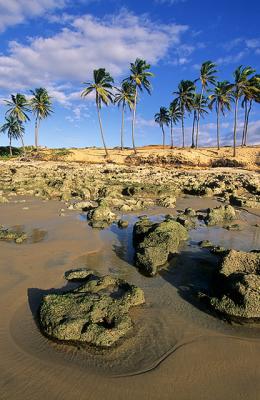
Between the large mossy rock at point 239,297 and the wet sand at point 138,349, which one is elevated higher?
the large mossy rock at point 239,297

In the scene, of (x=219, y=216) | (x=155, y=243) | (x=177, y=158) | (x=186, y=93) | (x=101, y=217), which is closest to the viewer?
(x=155, y=243)

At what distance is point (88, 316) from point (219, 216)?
885 cm

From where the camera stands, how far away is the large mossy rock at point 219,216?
12319mm

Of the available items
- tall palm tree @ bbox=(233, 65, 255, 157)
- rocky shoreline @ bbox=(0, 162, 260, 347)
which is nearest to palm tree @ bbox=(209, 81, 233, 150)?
tall palm tree @ bbox=(233, 65, 255, 157)

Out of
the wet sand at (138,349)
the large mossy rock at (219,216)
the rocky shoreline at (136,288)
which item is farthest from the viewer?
the large mossy rock at (219,216)

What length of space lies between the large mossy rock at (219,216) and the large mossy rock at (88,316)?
707cm

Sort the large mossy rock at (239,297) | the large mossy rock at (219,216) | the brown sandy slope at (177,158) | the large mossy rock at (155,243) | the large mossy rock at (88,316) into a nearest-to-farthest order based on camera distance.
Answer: the large mossy rock at (88,316) → the large mossy rock at (239,297) → the large mossy rock at (155,243) → the large mossy rock at (219,216) → the brown sandy slope at (177,158)

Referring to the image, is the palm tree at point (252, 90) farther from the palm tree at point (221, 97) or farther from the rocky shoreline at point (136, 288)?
the rocky shoreline at point (136, 288)

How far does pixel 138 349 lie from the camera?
181 inches

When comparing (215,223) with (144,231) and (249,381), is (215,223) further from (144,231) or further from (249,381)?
(249,381)

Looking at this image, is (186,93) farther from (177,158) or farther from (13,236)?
(13,236)

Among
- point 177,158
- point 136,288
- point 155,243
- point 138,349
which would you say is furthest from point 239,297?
point 177,158

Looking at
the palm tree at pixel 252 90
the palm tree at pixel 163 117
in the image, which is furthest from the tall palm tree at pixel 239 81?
the palm tree at pixel 163 117

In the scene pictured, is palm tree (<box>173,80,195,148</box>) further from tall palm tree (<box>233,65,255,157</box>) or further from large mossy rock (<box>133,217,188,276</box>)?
large mossy rock (<box>133,217,188,276</box>)
